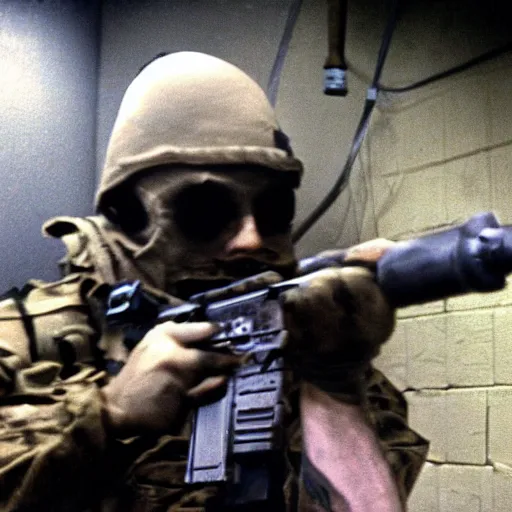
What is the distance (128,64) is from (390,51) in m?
0.29

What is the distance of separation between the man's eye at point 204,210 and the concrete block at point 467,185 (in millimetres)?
202

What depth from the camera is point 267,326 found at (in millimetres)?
816

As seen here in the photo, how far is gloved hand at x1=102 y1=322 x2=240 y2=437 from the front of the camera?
2.81ft

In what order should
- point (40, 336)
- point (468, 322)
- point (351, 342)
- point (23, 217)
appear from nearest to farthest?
point (351, 342), point (40, 336), point (468, 322), point (23, 217)

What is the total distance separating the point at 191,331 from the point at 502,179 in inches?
13.6

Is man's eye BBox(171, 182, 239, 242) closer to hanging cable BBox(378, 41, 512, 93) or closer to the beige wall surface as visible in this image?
the beige wall surface

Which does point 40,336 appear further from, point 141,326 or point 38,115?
point 38,115

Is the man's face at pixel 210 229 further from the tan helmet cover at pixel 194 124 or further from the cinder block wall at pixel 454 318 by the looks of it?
the cinder block wall at pixel 454 318

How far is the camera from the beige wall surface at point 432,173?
1.05 meters

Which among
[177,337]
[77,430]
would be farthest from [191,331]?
[77,430]

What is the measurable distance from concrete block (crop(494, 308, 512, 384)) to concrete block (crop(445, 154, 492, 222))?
0.33 ft

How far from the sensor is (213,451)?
2.76ft

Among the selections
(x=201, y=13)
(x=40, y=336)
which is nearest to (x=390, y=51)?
(x=201, y=13)

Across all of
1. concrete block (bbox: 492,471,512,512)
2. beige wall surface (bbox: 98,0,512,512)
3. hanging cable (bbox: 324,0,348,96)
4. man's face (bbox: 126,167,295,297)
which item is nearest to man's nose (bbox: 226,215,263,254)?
man's face (bbox: 126,167,295,297)
